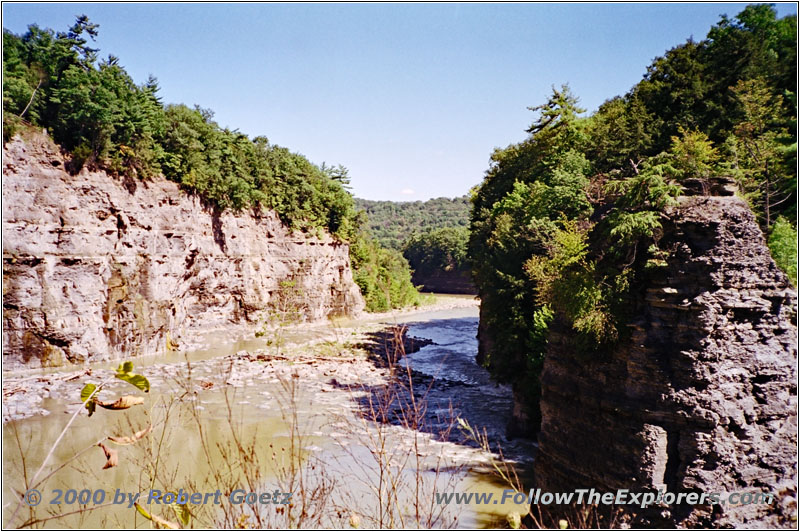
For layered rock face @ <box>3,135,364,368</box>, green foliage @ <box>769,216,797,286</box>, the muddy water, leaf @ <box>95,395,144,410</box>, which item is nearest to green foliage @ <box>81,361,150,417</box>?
leaf @ <box>95,395,144,410</box>

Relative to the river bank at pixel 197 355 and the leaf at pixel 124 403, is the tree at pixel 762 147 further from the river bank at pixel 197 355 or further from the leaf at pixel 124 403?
the leaf at pixel 124 403

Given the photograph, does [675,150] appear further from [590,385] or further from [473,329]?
[473,329]

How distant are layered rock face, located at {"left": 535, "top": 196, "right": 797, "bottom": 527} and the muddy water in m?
3.40

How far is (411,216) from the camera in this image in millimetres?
139625

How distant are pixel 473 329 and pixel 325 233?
14.6 metres

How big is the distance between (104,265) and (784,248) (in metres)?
26.3

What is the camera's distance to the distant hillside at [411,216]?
12312 cm

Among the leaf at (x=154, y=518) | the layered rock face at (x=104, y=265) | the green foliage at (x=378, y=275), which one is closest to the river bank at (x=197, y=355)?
the layered rock face at (x=104, y=265)

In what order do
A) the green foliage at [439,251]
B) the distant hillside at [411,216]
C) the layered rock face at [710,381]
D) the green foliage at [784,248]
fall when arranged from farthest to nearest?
the distant hillside at [411,216] < the green foliage at [439,251] < the green foliage at [784,248] < the layered rock face at [710,381]

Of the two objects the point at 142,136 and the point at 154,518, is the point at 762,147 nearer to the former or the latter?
the point at 154,518

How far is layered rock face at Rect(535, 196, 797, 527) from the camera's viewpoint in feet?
30.5

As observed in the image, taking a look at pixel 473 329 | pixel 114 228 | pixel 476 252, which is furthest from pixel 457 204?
pixel 114 228

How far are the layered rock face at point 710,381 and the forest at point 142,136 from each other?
7141mm

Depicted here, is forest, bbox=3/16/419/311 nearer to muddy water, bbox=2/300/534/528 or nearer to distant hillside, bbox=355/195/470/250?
muddy water, bbox=2/300/534/528
